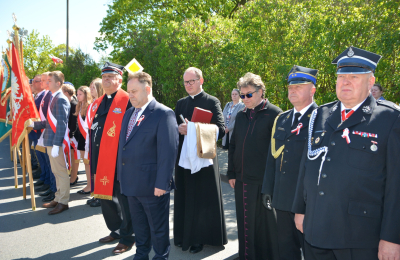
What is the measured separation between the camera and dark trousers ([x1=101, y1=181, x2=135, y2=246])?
4.07m

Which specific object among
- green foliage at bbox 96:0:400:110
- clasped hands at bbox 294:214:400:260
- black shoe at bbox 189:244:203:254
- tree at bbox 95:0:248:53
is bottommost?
black shoe at bbox 189:244:203:254

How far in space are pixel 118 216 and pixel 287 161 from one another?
2.51 metres

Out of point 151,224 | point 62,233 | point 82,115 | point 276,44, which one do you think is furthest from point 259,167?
point 276,44

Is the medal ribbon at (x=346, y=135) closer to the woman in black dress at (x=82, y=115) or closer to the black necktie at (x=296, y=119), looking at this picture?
the black necktie at (x=296, y=119)

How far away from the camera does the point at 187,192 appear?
3.93 m

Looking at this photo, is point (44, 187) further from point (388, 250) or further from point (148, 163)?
point (388, 250)

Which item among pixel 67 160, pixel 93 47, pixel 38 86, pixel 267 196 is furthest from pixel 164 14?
pixel 267 196

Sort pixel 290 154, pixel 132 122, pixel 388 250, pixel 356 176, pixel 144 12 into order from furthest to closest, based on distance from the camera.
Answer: pixel 144 12 → pixel 132 122 → pixel 290 154 → pixel 356 176 → pixel 388 250

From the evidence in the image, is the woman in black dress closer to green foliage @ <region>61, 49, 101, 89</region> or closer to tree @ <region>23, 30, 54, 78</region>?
green foliage @ <region>61, 49, 101, 89</region>

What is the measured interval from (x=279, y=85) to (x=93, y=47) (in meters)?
17.9

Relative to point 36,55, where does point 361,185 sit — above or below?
below

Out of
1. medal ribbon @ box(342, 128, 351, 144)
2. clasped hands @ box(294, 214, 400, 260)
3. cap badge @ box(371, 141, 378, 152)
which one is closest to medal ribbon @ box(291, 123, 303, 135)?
medal ribbon @ box(342, 128, 351, 144)

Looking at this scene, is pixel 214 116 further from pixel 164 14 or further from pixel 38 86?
pixel 164 14

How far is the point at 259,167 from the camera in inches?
134
